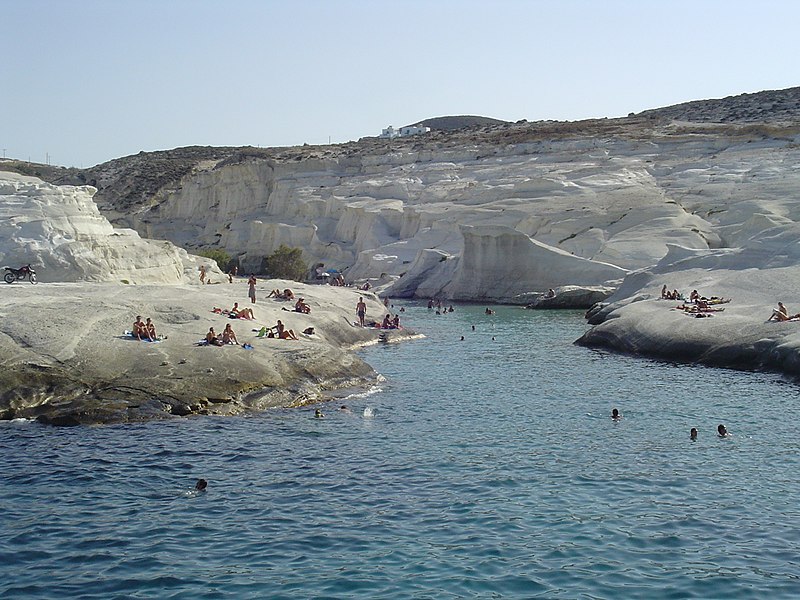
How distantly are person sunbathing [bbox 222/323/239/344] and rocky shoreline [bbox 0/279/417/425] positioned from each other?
0.50 meters

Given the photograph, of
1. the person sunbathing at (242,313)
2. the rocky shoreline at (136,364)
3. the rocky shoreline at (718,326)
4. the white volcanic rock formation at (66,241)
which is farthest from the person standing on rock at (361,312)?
the rocky shoreline at (136,364)

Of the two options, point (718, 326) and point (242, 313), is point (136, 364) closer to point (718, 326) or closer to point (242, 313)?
point (242, 313)

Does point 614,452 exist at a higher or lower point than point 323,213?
lower

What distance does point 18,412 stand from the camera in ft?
75.0

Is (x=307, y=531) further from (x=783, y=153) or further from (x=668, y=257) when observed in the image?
(x=783, y=153)

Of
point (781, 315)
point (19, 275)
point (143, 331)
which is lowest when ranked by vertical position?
point (143, 331)

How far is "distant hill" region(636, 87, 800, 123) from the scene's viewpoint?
97.5 m

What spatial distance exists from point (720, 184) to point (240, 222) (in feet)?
162

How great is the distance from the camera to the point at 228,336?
27750 millimetres

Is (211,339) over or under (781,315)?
under

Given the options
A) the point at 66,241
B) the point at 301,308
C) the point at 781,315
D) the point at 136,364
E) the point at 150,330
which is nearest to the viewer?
the point at 136,364

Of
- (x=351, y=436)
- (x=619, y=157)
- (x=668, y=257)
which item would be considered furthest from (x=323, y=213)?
(x=351, y=436)

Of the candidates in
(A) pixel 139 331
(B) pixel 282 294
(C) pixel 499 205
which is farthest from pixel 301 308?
(C) pixel 499 205

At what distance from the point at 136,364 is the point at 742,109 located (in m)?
94.4
